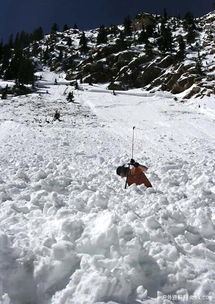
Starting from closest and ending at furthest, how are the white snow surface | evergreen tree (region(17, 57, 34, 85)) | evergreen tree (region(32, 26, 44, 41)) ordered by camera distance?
the white snow surface → evergreen tree (region(17, 57, 34, 85)) → evergreen tree (region(32, 26, 44, 41))

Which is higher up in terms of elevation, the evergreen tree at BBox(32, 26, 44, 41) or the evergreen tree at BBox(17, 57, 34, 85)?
the evergreen tree at BBox(32, 26, 44, 41)

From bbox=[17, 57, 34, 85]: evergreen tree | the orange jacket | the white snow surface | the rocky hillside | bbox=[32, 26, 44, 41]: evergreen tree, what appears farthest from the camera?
bbox=[32, 26, 44, 41]: evergreen tree

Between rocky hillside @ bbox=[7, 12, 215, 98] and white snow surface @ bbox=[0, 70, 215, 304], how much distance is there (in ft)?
81.8

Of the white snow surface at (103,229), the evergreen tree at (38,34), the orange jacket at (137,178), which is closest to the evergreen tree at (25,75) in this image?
the white snow surface at (103,229)

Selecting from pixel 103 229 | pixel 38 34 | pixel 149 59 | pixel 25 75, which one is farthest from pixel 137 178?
pixel 38 34

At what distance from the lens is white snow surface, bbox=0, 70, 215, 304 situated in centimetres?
389

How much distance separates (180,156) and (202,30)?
6119 cm

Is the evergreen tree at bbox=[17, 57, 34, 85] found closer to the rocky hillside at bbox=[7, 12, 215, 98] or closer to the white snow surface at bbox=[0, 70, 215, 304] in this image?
the rocky hillside at bbox=[7, 12, 215, 98]

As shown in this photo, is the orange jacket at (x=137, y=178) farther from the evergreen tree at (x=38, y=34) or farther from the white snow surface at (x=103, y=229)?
the evergreen tree at (x=38, y=34)

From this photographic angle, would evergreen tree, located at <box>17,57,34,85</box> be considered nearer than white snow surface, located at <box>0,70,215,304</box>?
No

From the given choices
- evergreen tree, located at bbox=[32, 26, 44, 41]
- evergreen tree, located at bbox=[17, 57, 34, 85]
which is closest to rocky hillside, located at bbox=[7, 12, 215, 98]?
evergreen tree, located at bbox=[17, 57, 34, 85]

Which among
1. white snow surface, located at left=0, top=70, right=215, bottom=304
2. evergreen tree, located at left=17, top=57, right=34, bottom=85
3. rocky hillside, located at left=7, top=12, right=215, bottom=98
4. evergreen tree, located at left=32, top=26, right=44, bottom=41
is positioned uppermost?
evergreen tree, located at left=32, top=26, right=44, bottom=41

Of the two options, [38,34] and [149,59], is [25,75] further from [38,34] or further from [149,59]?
[38,34]

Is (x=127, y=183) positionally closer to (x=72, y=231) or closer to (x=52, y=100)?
(x=72, y=231)
